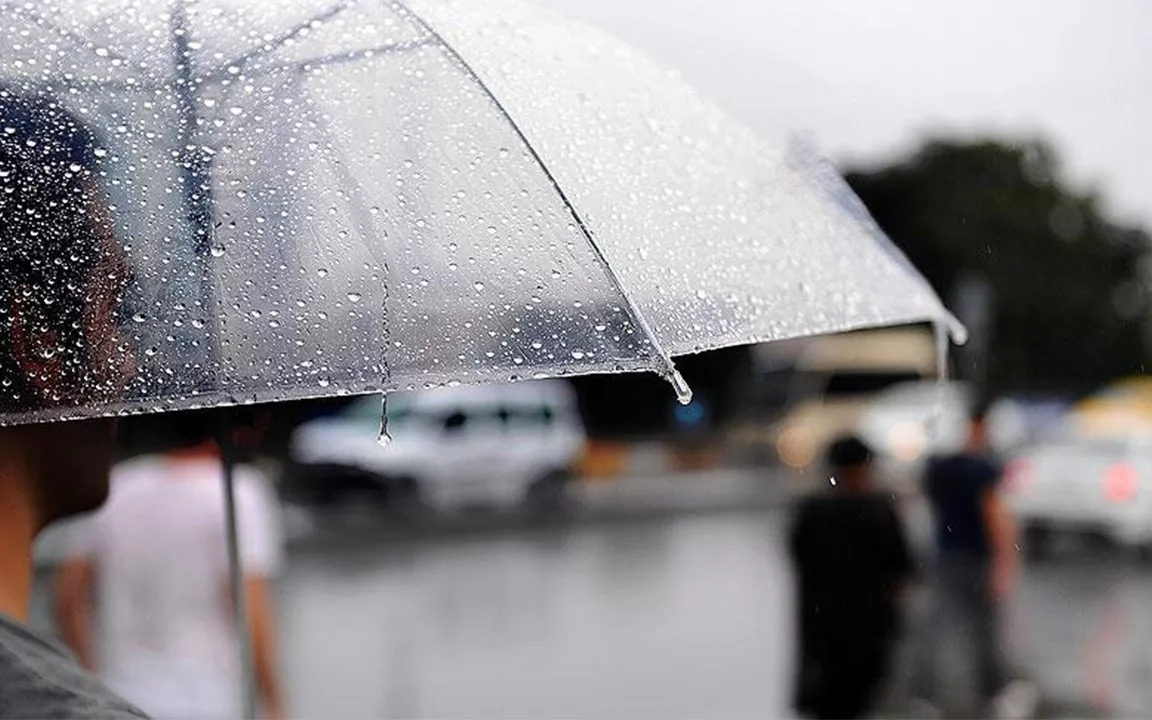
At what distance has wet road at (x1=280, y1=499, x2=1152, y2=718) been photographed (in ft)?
29.0

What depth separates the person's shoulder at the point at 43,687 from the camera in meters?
1.42

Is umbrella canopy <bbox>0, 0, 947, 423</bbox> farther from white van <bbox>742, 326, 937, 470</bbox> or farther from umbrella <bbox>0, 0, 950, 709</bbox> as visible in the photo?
white van <bbox>742, 326, 937, 470</bbox>

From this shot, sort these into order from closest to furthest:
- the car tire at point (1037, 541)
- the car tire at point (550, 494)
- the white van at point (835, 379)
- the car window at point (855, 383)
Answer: the car tire at point (1037, 541), the car tire at point (550, 494), the white van at point (835, 379), the car window at point (855, 383)

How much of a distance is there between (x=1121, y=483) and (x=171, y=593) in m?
12.7

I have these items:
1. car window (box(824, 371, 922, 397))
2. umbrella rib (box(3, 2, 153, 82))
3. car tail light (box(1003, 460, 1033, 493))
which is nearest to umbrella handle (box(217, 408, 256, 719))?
umbrella rib (box(3, 2, 153, 82))

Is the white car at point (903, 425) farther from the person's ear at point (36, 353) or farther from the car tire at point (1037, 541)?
the person's ear at point (36, 353)

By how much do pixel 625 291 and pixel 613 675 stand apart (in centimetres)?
821

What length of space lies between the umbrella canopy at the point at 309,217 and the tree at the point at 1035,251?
32.2m

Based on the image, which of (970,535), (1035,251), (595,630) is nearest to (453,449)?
(595,630)

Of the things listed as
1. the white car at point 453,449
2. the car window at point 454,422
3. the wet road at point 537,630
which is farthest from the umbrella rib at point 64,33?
the car window at point 454,422

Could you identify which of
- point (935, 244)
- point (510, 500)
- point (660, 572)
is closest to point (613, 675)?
point (660, 572)

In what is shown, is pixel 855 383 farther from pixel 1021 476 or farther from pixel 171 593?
pixel 171 593

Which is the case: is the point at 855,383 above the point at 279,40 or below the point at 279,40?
below

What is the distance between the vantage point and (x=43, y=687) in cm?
144
